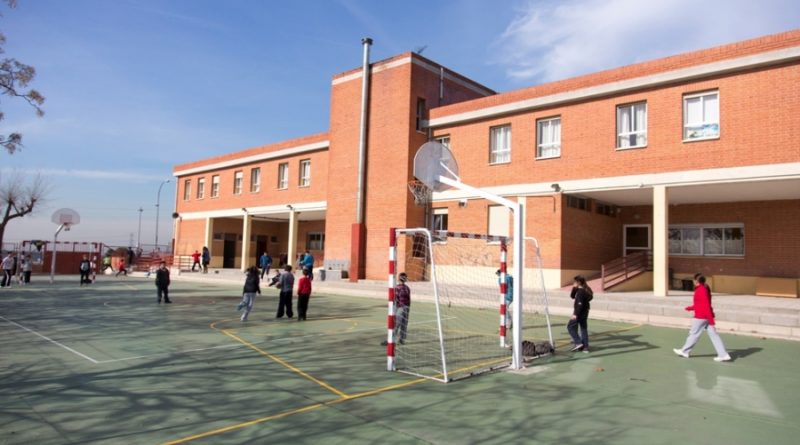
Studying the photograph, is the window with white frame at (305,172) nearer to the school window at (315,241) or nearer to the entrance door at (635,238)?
the school window at (315,241)

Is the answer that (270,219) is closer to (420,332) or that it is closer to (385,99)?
(385,99)

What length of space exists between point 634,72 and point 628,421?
16.3 meters

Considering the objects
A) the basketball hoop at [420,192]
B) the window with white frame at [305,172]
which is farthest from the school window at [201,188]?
the basketball hoop at [420,192]

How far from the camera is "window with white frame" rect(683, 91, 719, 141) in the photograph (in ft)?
56.8

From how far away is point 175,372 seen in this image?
26.4ft

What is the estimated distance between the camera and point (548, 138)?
71.2 feet

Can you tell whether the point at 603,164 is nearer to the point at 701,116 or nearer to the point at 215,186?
the point at 701,116

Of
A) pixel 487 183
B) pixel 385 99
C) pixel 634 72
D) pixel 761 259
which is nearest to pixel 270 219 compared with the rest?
pixel 385 99

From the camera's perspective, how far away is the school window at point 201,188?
41000mm

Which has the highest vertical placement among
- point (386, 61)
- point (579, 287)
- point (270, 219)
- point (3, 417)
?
point (386, 61)

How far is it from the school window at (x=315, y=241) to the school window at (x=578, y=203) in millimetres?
19850

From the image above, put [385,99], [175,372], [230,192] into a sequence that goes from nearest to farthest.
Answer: [175,372] → [385,99] → [230,192]

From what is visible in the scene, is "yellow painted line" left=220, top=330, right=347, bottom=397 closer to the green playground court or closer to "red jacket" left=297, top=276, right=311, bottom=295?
the green playground court

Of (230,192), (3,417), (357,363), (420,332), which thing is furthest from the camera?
(230,192)
